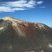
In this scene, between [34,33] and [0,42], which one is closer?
[0,42]

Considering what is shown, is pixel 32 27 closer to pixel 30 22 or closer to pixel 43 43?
pixel 30 22

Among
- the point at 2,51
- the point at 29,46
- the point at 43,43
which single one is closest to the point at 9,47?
the point at 2,51

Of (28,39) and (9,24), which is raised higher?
(9,24)

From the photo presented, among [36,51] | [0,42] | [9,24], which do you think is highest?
[9,24]

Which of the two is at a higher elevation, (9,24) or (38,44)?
(9,24)

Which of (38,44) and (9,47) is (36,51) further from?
→ (9,47)

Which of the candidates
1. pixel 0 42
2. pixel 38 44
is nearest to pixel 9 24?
pixel 0 42
